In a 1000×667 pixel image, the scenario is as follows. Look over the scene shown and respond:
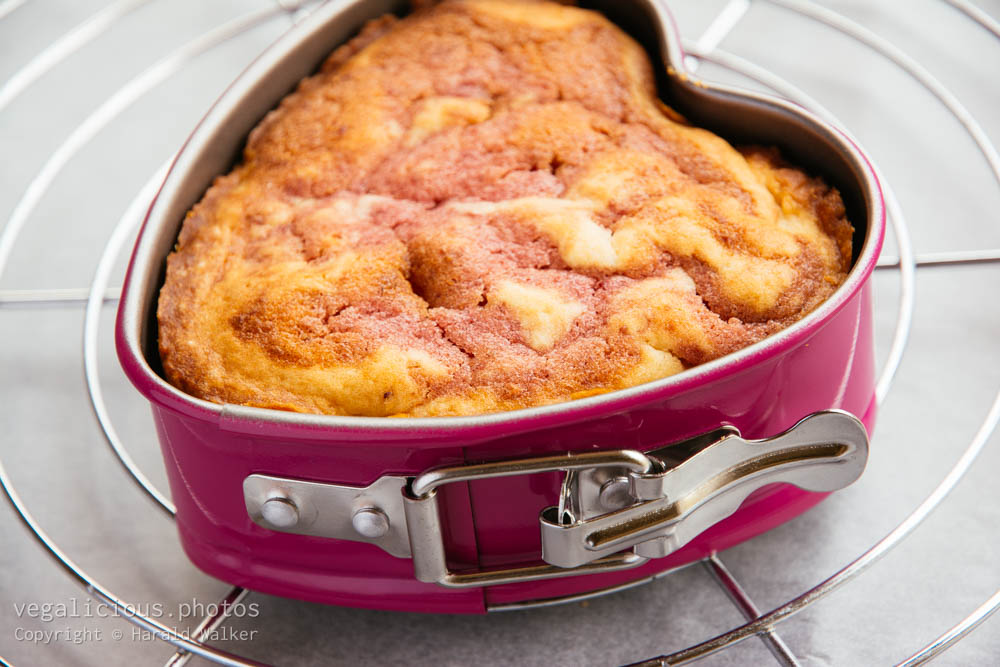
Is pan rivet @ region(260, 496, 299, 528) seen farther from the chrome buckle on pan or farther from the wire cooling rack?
the wire cooling rack

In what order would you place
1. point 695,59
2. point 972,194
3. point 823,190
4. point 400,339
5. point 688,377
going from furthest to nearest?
point 695,59, point 972,194, point 823,190, point 400,339, point 688,377

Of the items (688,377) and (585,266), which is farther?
(585,266)

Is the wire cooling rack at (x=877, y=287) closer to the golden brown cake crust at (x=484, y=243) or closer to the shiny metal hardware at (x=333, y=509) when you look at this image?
the shiny metal hardware at (x=333, y=509)

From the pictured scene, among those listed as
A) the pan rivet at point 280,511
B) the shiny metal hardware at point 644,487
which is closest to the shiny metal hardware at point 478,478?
the shiny metal hardware at point 644,487

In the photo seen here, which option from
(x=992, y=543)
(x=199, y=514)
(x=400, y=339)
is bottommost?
(x=992, y=543)

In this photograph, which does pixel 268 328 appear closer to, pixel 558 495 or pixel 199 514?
pixel 199 514

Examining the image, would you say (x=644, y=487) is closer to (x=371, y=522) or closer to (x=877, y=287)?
(x=371, y=522)

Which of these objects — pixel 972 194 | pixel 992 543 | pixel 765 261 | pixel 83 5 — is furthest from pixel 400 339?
pixel 83 5

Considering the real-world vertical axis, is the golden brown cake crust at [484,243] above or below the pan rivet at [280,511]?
above
